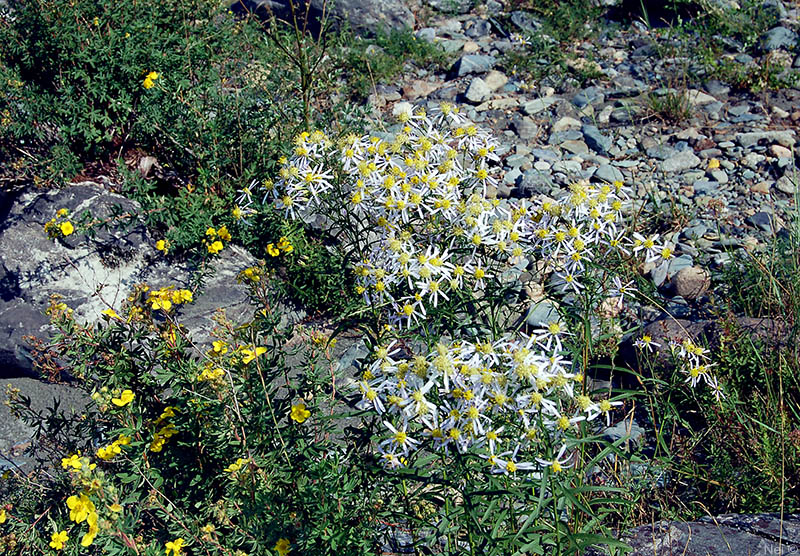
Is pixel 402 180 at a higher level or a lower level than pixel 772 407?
higher

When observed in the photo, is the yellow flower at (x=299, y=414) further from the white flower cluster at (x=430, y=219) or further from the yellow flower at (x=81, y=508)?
the yellow flower at (x=81, y=508)

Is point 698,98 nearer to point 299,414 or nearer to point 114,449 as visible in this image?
point 299,414

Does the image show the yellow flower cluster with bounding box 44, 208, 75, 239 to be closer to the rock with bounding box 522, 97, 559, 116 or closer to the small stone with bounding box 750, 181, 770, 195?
the rock with bounding box 522, 97, 559, 116

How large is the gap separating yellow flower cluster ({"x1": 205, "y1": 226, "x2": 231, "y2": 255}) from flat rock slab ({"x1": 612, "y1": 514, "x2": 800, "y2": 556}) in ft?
7.69

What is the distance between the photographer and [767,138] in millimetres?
5059

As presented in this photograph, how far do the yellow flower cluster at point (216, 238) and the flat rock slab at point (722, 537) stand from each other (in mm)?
2344

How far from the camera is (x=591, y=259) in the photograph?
2.17 m

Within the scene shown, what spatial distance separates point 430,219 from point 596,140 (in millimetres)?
3456

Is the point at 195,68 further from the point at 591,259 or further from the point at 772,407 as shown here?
the point at 772,407

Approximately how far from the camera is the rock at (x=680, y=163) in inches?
196

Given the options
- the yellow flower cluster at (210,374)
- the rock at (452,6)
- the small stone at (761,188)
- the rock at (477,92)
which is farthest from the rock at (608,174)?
the yellow flower cluster at (210,374)

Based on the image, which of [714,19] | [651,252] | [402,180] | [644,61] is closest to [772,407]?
[651,252]

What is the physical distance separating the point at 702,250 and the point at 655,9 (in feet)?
12.6

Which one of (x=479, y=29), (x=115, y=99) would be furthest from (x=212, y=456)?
(x=479, y=29)
